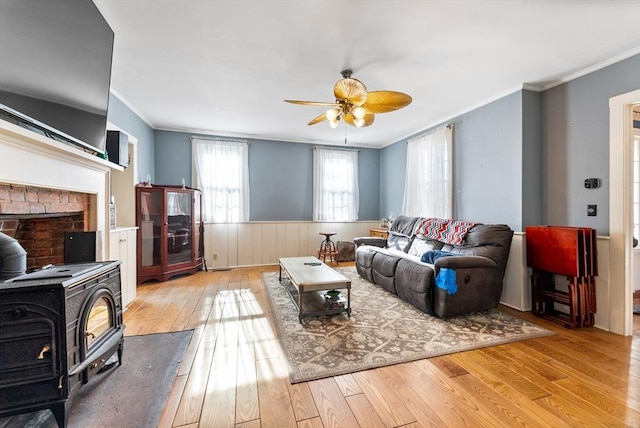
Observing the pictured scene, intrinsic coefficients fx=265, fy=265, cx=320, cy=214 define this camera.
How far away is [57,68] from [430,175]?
14.2ft

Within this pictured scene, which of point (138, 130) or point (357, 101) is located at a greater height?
point (138, 130)

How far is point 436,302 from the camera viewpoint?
8.54ft

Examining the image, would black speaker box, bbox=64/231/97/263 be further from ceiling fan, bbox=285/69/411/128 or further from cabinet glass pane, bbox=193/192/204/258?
cabinet glass pane, bbox=193/192/204/258

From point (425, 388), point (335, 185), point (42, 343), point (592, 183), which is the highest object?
point (335, 185)

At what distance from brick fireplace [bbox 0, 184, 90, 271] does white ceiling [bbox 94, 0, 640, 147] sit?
131cm

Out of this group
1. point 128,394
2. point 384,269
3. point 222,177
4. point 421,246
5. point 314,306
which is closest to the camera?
point 128,394

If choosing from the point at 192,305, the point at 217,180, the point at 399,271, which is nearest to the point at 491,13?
the point at 399,271

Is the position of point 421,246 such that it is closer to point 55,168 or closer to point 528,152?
point 528,152

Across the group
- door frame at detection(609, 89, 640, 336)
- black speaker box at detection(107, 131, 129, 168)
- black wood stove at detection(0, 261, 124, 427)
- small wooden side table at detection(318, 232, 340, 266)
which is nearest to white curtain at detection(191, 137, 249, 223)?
small wooden side table at detection(318, 232, 340, 266)

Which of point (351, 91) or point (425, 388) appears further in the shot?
point (351, 91)

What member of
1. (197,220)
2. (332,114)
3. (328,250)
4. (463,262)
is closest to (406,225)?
(328,250)

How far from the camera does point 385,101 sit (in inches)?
98.0

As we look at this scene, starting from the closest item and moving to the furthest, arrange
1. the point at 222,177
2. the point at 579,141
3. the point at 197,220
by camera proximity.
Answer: the point at 579,141 → the point at 197,220 → the point at 222,177

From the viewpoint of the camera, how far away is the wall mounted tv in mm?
1244
